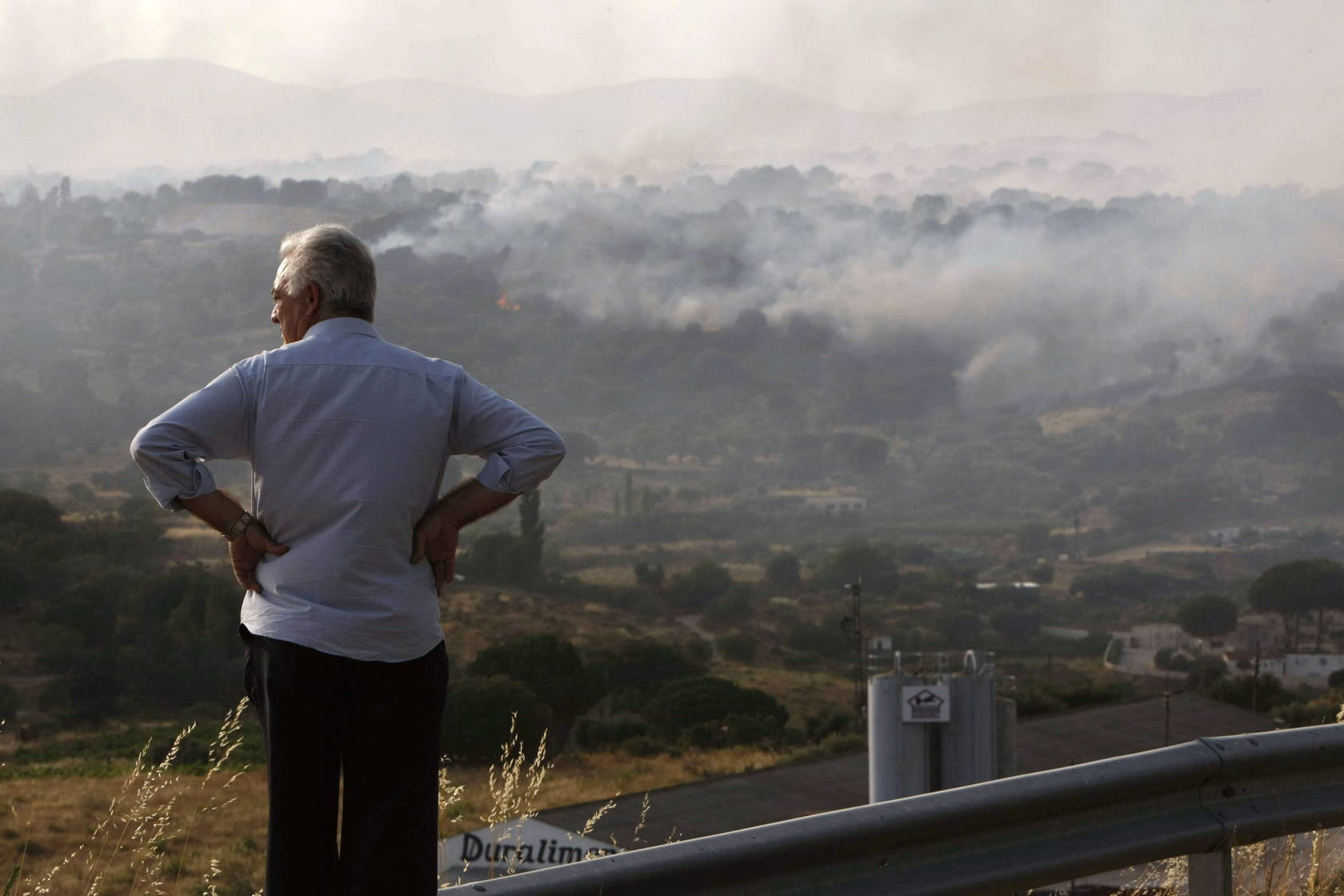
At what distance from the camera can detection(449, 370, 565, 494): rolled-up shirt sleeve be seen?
309 centimetres

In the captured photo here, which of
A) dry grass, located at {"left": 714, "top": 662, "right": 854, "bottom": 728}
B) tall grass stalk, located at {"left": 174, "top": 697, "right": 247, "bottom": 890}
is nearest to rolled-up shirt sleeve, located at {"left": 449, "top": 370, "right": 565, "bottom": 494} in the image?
tall grass stalk, located at {"left": 174, "top": 697, "right": 247, "bottom": 890}

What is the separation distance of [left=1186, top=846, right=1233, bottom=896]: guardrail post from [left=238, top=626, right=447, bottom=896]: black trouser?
2011mm

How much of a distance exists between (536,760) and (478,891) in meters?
0.88

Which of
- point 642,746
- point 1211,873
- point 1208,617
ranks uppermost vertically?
point 1211,873

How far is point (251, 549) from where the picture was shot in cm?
292

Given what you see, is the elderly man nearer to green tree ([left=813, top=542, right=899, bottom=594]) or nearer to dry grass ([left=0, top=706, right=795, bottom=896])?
dry grass ([left=0, top=706, right=795, bottom=896])

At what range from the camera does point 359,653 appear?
288 centimetres

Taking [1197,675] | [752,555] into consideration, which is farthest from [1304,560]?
[752,555]

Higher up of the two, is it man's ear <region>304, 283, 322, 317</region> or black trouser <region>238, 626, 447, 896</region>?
man's ear <region>304, 283, 322, 317</region>

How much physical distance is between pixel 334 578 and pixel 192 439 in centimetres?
41

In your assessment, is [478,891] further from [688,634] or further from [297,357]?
[688,634]

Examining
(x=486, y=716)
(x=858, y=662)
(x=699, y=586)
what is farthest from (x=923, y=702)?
(x=699, y=586)

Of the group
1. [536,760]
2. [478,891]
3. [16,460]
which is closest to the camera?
[478,891]

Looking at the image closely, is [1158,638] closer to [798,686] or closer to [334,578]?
[798,686]
